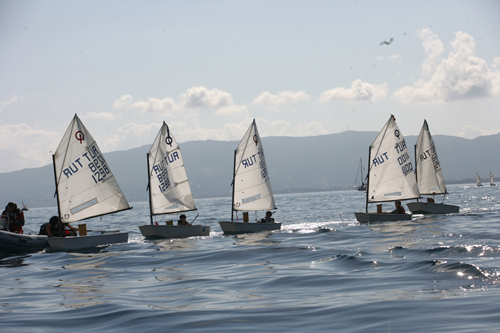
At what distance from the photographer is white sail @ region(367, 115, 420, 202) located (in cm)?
4012

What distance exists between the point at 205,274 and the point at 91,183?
1473 cm

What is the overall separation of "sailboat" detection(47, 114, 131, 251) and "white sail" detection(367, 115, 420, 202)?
69.0 feet

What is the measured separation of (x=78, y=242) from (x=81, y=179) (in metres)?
4.32

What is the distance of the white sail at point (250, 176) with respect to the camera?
3628cm

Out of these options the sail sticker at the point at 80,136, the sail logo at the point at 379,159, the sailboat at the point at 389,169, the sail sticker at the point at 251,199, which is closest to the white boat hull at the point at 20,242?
the sail sticker at the point at 80,136

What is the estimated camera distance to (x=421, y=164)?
159ft

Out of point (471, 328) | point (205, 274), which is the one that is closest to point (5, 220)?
point (205, 274)

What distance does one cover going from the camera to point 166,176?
113 feet

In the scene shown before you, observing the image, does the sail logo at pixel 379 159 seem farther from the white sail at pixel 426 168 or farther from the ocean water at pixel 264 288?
the ocean water at pixel 264 288

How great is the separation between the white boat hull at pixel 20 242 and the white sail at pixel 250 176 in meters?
14.3

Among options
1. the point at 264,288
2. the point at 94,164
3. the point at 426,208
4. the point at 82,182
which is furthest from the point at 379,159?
the point at 264,288

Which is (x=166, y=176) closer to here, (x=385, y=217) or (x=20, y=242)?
(x=20, y=242)

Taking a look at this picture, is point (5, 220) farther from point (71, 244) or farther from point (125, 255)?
point (125, 255)

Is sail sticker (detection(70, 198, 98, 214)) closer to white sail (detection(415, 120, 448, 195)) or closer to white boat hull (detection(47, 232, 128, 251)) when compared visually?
white boat hull (detection(47, 232, 128, 251))
